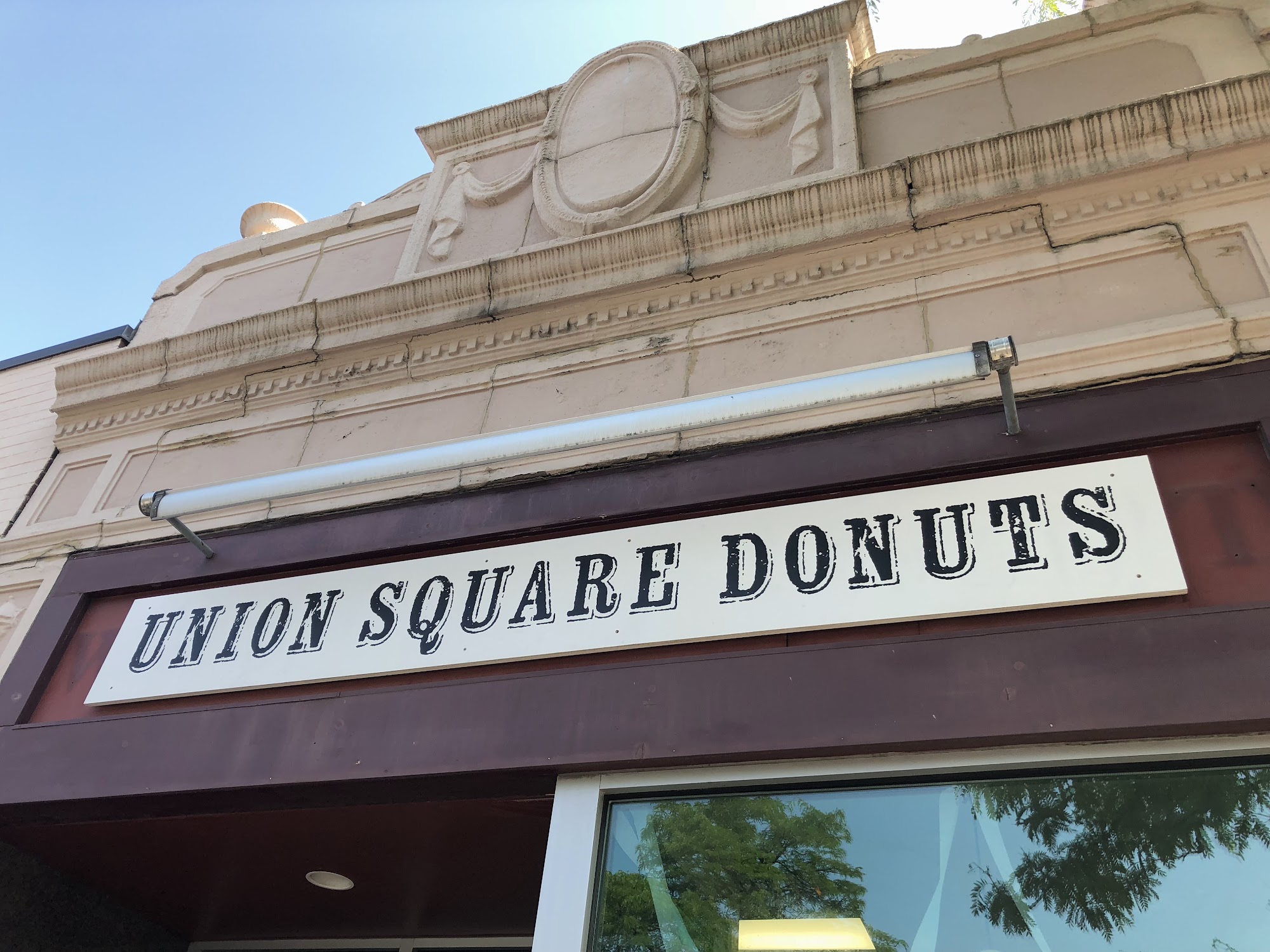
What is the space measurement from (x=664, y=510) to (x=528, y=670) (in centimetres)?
77

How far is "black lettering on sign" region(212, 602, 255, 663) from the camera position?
13.1 ft

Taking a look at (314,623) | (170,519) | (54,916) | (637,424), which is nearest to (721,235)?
(637,424)

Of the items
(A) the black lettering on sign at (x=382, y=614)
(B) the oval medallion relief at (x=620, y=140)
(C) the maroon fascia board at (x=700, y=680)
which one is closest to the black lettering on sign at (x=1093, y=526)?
(C) the maroon fascia board at (x=700, y=680)

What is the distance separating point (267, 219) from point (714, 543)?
15.2ft

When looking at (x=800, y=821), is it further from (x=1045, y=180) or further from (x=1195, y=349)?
(x=1045, y=180)

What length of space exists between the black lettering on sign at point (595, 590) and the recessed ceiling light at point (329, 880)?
1.83 meters

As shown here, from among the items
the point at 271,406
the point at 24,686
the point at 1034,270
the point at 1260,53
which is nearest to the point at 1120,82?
the point at 1260,53

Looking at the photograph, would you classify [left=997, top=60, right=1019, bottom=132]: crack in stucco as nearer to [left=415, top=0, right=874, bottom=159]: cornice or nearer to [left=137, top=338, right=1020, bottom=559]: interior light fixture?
[left=415, top=0, right=874, bottom=159]: cornice

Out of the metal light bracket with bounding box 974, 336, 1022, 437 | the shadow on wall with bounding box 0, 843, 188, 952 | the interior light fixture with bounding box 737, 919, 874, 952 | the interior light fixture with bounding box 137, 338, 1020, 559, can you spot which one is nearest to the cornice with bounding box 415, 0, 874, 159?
the interior light fixture with bounding box 137, 338, 1020, 559

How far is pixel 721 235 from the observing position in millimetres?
4414

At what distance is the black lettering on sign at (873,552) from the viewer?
3.19 m

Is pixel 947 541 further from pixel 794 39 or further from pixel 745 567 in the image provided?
pixel 794 39

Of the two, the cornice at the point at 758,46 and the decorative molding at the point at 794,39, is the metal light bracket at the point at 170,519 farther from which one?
the decorative molding at the point at 794,39

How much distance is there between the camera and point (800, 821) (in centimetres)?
298
